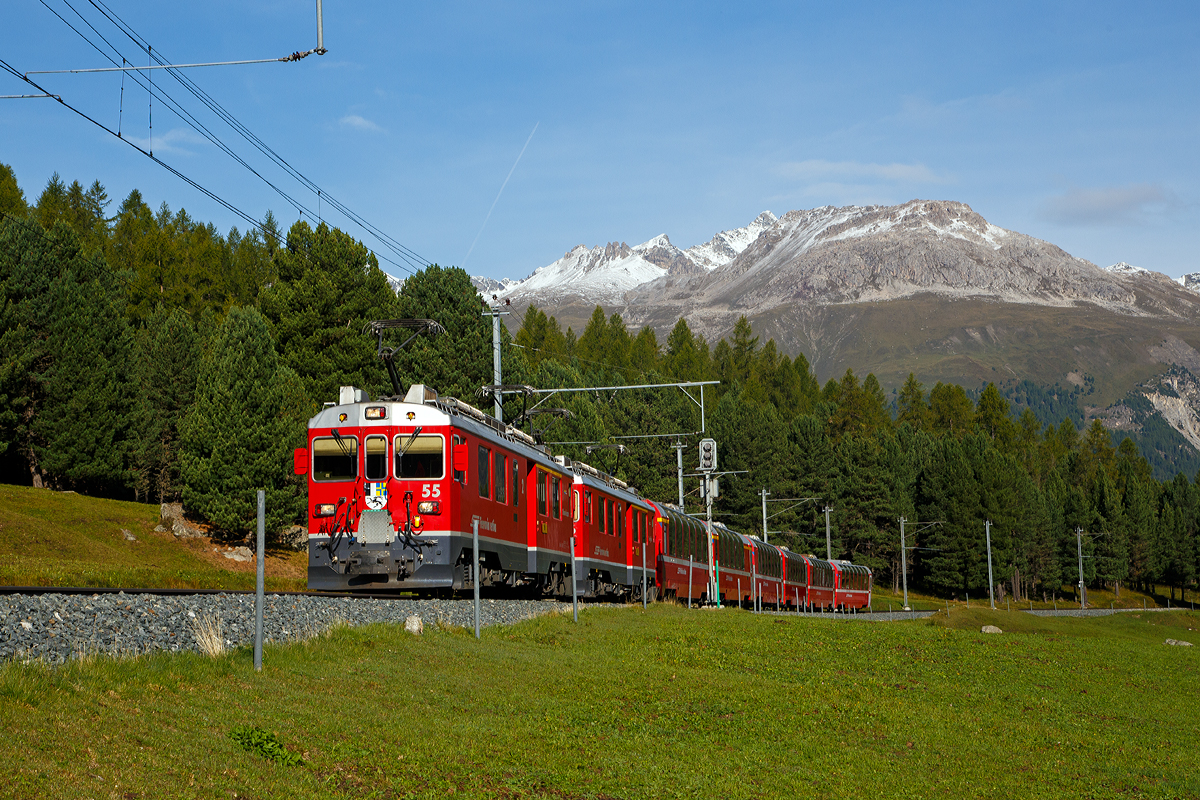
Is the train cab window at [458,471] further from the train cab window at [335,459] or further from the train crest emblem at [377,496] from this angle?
the train cab window at [335,459]

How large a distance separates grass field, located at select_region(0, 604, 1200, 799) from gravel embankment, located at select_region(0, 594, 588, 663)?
723mm

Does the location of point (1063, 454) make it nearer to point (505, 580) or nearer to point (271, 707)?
point (505, 580)

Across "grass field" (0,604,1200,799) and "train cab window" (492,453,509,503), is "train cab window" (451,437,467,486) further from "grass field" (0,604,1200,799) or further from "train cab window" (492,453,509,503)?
"grass field" (0,604,1200,799)

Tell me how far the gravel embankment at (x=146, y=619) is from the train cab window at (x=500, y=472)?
253 inches

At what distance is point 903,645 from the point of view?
2456 centimetres

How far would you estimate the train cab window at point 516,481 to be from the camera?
25219 mm

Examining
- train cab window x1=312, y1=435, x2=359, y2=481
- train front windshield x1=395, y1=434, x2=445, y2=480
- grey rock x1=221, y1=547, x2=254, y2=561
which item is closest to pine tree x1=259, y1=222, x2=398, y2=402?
grey rock x1=221, y1=547, x2=254, y2=561

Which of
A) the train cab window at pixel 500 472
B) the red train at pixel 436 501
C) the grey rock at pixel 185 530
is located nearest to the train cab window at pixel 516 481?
the red train at pixel 436 501

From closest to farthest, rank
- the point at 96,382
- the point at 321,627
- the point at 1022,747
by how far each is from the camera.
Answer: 1. the point at 1022,747
2. the point at 321,627
3. the point at 96,382

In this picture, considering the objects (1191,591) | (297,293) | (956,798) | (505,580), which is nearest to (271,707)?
(956,798)

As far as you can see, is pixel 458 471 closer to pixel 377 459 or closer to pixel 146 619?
pixel 377 459

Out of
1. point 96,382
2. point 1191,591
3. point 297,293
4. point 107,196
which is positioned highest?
point 107,196

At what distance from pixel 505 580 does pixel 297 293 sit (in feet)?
154

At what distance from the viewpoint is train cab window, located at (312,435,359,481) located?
851 inches
